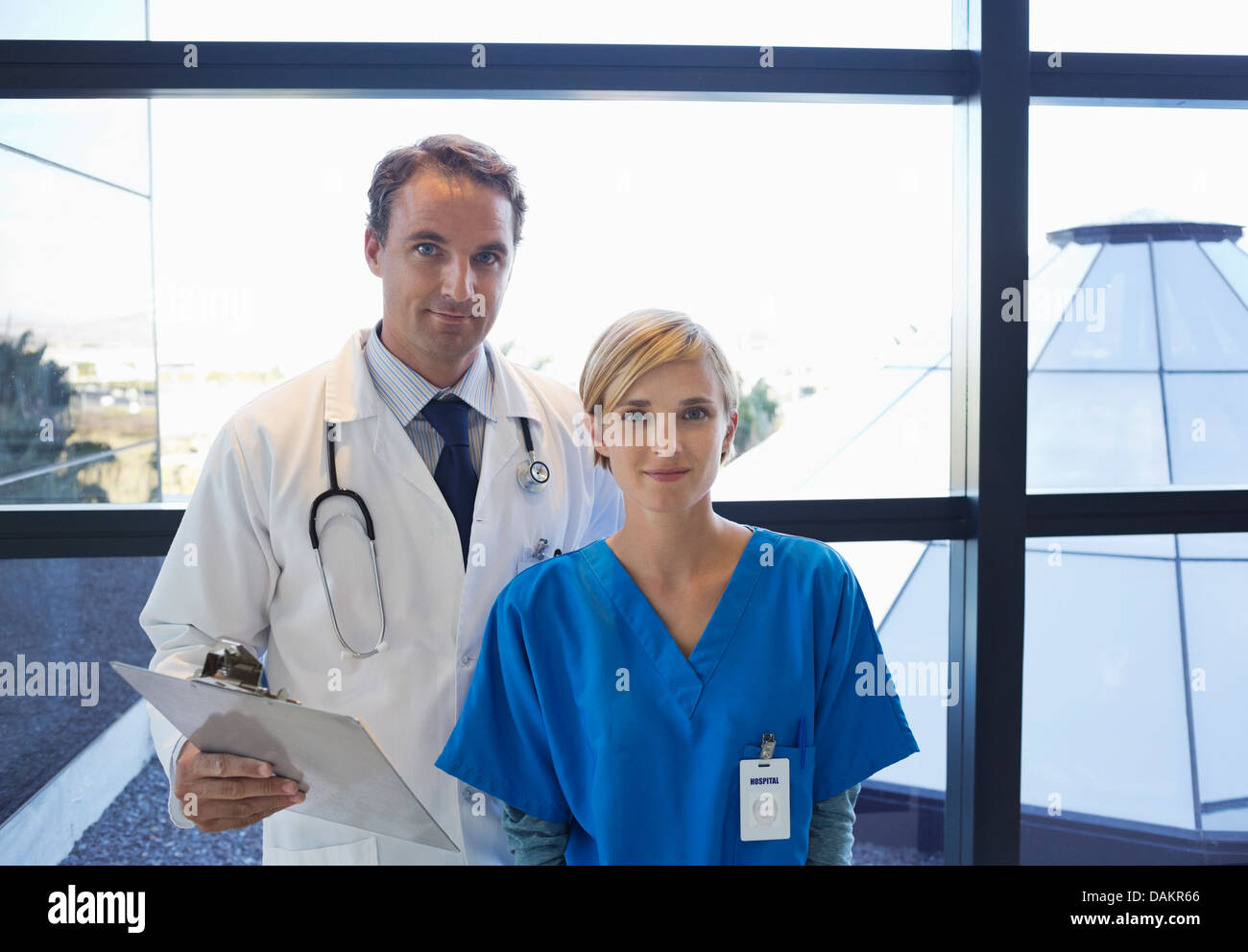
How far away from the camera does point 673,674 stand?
3.92ft

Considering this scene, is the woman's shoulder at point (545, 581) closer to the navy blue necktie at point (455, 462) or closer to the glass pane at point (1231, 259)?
the navy blue necktie at point (455, 462)

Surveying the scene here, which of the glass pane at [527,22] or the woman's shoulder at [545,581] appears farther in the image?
the glass pane at [527,22]

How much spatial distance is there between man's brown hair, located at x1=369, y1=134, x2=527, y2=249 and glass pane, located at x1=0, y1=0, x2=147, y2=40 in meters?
0.84

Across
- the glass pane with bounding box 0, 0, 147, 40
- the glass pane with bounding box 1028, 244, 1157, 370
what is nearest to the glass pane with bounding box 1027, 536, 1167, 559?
the glass pane with bounding box 1028, 244, 1157, 370

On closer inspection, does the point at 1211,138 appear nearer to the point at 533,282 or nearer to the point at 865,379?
the point at 865,379

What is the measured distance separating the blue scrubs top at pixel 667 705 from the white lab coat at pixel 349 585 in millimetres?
122

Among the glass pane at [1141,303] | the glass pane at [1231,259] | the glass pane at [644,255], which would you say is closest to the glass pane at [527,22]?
the glass pane at [644,255]

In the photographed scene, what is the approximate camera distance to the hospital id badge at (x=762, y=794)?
1.15 meters

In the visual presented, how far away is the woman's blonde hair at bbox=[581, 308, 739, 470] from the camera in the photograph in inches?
45.9

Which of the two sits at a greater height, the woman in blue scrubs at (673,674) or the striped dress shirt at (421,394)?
the striped dress shirt at (421,394)

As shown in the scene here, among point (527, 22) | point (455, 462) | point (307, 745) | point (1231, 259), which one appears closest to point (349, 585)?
point (455, 462)

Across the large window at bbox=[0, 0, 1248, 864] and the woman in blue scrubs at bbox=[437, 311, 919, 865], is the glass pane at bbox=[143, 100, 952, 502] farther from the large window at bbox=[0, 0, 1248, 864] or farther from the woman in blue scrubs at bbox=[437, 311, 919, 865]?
the woman in blue scrubs at bbox=[437, 311, 919, 865]

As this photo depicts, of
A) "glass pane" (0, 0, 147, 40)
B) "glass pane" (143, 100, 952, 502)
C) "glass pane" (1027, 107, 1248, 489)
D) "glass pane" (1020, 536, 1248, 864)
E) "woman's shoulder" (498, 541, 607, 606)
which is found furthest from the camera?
"glass pane" (1020, 536, 1248, 864)
